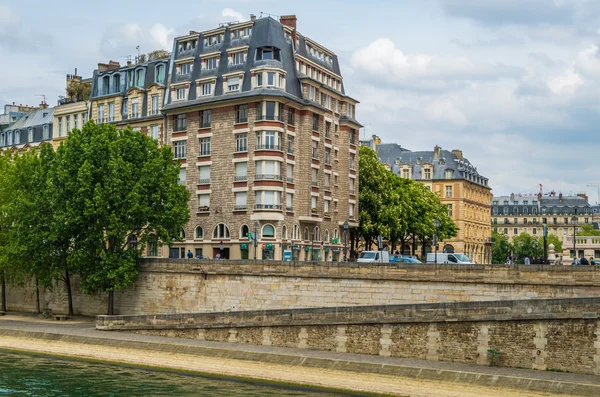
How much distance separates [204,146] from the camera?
238ft

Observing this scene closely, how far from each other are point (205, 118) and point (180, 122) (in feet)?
10.4

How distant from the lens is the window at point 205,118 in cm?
7244

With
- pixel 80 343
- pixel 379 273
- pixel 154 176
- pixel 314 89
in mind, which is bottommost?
pixel 80 343

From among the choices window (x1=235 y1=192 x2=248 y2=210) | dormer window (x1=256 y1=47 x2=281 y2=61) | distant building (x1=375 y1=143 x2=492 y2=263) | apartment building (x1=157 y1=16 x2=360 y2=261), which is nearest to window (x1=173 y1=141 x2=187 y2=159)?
apartment building (x1=157 y1=16 x2=360 y2=261)

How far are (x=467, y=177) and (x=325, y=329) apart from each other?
98.8 metres

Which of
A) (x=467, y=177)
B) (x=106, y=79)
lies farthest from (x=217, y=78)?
(x=467, y=177)

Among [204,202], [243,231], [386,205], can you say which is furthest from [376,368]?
[386,205]

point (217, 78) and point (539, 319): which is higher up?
point (217, 78)

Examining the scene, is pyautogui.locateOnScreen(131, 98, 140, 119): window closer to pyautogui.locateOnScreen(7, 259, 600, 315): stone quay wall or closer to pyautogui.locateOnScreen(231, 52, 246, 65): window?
pyautogui.locateOnScreen(231, 52, 246, 65): window

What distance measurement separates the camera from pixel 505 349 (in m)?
37.7

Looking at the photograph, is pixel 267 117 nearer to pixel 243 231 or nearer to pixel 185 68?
pixel 243 231

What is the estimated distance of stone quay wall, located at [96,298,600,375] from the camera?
1414 inches

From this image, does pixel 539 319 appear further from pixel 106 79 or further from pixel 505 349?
pixel 106 79

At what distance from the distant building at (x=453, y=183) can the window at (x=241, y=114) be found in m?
61.7
